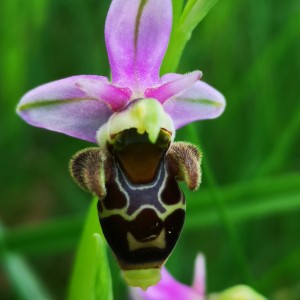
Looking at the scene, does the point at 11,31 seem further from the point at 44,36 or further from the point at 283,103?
the point at 283,103

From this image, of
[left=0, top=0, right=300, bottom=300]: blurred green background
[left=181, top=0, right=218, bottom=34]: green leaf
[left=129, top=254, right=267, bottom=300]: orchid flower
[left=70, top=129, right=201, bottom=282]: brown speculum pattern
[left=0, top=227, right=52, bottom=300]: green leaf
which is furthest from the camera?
[left=0, top=0, right=300, bottom=300]: blurred green background

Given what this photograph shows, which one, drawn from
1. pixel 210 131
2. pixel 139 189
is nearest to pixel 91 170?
pixel 139 189

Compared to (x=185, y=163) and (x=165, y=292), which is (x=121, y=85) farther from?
(x=165, y=292)

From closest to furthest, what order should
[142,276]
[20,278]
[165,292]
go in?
[142,276], [165,292], [20,278]

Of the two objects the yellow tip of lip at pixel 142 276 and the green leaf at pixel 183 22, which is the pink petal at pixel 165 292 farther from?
the green leaf at pixel 183 22

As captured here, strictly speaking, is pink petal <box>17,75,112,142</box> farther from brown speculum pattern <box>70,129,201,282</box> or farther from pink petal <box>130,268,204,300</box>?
pink petal <box>130,268,204,300</box>

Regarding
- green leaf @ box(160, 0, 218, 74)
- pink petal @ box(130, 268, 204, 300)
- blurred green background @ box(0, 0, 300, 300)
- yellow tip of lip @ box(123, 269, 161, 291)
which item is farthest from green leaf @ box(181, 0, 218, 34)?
blurred green background @ box(0, 0, 300, 300)

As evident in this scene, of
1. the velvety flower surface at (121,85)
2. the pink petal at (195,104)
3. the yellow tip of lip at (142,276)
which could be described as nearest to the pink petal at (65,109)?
the velvety flower surface at (121,85)

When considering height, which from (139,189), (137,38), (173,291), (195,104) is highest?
(137,38)
